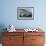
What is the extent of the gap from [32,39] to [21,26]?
2.36 feet

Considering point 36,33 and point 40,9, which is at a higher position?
point 40,9

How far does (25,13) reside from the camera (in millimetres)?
4129

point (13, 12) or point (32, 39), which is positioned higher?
point (13, 12)

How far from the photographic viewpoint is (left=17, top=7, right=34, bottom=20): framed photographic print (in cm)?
410

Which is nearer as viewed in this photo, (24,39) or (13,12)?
(24,39)

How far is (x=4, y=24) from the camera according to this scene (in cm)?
413

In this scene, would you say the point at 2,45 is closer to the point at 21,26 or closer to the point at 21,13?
the point at 21,26

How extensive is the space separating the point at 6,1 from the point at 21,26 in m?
0.98

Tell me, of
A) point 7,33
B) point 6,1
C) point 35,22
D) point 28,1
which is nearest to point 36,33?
point 35,22

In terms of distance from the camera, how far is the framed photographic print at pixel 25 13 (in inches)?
161

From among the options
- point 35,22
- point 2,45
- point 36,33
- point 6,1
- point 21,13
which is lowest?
point 2,45

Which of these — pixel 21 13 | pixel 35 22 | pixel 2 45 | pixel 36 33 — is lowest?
pixel 2 45

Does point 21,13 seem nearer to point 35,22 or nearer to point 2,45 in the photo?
point 35,22

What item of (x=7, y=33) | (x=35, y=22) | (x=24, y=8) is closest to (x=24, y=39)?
(x=7, y=33)
